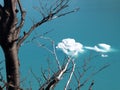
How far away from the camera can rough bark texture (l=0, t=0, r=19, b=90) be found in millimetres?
3512

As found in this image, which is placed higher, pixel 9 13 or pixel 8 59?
pixel 9 13

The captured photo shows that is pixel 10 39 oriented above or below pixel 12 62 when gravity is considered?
above

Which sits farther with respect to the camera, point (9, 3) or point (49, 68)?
point (49, 68)

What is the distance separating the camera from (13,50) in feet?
12.1

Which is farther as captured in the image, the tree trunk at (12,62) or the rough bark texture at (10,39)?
the tree trunk at (12,62)

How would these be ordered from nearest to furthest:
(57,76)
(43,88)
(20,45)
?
(57,76)
(43,88)
(20,45)

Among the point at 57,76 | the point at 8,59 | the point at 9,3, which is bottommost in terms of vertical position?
the point at 57,76

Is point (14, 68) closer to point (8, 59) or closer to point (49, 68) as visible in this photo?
point (8, 59)

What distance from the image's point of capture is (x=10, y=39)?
3.65m

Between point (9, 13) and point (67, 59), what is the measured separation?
856 millimetres

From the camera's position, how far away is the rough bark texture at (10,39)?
11.5ft

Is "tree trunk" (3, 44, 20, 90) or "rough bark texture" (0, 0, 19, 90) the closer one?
"rough bark texture" (0, 0, 19, 90)

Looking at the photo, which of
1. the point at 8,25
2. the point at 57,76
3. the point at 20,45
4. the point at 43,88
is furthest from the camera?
the point at 20,45

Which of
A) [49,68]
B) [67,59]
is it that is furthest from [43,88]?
[49,68]
